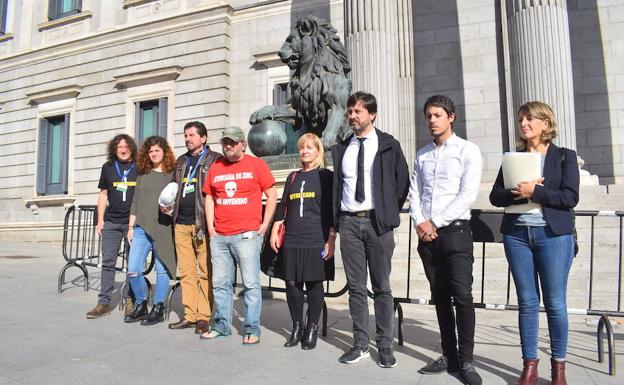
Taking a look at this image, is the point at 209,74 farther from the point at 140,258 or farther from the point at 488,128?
the point at 140,258

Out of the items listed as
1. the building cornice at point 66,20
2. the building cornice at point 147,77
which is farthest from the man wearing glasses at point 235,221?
the building cornice at point 66,20

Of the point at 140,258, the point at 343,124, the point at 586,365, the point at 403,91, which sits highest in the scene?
the point at 403,91

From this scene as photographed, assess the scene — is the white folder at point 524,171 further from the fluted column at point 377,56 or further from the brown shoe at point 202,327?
the fluted column at point 377,56

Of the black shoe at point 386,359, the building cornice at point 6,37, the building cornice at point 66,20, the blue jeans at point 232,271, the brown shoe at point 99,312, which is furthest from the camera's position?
the building cornice at point 6,37

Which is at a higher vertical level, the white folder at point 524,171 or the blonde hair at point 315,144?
the blonde hair at point 315,144

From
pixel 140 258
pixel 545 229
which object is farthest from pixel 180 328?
pixel 545 229

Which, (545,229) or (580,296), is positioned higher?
(545,229)

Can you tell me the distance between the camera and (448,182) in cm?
311

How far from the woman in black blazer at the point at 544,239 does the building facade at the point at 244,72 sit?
649 cm

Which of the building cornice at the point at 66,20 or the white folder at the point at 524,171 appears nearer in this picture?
the white folder at the point at 524,171

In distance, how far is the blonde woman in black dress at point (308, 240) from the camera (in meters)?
3.70

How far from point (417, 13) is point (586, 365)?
1278cm

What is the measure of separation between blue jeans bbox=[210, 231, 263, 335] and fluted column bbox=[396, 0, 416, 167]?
408 inches

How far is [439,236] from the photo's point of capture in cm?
309
